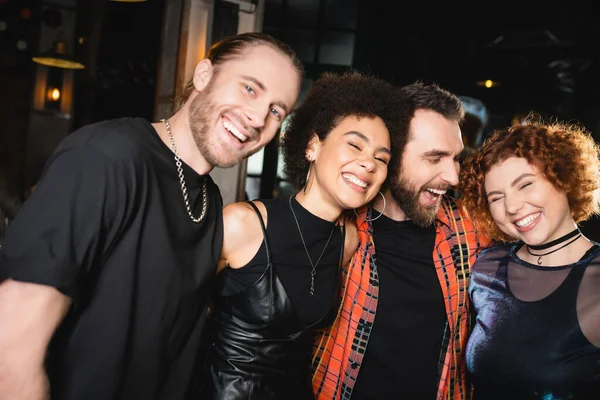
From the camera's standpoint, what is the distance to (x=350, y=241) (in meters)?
2.37

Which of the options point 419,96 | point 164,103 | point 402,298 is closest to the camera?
point 402,298

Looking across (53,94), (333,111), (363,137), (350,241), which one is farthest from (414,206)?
(53,94)

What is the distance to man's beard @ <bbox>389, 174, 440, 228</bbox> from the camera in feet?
8.07

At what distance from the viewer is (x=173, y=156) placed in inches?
62.6

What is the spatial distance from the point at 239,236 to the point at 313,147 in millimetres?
646

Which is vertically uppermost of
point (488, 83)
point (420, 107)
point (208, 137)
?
point (488, 83)

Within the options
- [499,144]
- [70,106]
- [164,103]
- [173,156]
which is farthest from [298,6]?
[173,156]

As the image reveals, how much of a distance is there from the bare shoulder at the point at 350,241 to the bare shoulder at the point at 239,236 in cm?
54

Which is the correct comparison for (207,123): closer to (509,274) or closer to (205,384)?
(205,384)

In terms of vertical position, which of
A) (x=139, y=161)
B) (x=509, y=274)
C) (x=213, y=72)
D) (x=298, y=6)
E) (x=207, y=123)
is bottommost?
(x=509, y=274)

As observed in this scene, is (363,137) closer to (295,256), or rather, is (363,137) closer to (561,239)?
(295,256)

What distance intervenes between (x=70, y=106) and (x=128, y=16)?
2.03m

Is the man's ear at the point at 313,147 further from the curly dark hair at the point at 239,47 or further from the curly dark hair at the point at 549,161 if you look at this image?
the curly dark hair at the point at 549,161

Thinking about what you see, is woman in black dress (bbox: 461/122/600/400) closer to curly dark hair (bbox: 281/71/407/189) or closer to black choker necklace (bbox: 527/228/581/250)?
black choker necklace (bbox: 527/228/581/250)
